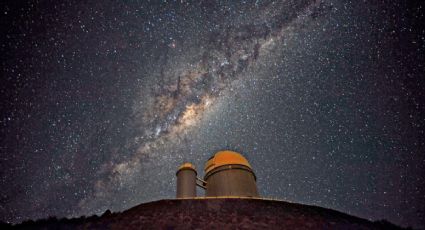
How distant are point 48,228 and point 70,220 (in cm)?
59

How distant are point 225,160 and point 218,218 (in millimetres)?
6447

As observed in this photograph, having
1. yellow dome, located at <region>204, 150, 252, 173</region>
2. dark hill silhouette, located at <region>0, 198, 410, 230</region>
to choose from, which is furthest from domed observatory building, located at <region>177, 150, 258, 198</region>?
dark hill silhouette, located at <region>0, 198, 410, 230</region>

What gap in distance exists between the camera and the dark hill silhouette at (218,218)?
7.98m

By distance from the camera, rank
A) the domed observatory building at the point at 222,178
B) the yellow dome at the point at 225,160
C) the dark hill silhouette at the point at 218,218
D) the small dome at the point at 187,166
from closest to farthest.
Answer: the dark hill silhouette at the point at 218,218 → the domed observatory building at the point at 222,178 → the small dome at the point at 187,166 → the yellow dome at the point at 225,160

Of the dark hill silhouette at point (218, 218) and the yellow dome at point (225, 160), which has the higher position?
the yellow dome at point (225, 160)

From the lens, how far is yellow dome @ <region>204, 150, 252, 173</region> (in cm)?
1474

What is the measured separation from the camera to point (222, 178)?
45.7 feet

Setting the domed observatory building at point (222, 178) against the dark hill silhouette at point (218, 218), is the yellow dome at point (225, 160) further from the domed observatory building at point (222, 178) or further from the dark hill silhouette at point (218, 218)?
the dark hill silhouette at point (218, 218)

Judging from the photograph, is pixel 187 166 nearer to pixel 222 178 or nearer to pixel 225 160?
pixel 222 178

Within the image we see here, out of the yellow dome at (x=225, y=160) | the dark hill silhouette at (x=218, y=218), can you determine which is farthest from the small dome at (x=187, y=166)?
the dark hill silhouette at (x=218, y=218)

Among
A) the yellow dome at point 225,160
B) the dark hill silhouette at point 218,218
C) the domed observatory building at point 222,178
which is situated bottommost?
the dark hill silhouette at point 218,218

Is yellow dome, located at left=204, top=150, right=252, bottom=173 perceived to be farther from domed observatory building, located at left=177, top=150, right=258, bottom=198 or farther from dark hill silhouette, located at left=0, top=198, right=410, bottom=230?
dark hill silhouette, located at left=0, top=198, right=410, bottom=230

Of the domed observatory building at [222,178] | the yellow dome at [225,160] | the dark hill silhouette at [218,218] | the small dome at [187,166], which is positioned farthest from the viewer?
the yellow dome at [225,160]

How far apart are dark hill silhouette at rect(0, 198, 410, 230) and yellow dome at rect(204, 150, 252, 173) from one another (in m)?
5.36
